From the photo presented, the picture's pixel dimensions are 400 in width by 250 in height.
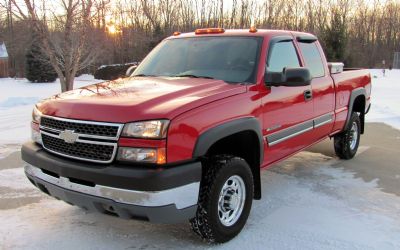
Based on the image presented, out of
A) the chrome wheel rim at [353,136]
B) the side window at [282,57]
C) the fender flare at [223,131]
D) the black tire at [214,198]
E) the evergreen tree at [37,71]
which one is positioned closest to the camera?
the fender flare at [223,131]

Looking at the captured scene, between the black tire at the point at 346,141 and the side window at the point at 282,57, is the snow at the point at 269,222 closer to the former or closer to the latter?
the black tire at the point at 346,141

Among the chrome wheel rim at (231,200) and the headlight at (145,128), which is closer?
the headlight at (145,128)

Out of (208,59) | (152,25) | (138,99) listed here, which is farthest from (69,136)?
(152,25)

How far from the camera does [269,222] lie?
4402 millimetres

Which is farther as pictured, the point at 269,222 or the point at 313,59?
the point at 313,59

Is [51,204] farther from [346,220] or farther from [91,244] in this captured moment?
[346,220]

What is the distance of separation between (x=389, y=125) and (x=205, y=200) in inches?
309

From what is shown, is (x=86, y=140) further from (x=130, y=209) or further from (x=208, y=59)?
(x=208, y=59)

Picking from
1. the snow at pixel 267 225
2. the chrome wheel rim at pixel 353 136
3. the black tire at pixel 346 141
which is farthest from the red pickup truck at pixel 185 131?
the chrome wheel rim at pixel 353 136

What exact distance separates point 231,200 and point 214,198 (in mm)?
353

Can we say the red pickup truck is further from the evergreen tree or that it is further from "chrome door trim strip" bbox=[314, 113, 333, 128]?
the evergreen tree

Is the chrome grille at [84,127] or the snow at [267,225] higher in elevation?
the chrome grille at [84,127]

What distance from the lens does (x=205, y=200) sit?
3633 millimetres

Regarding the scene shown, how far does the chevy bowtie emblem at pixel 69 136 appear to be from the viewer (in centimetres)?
353
